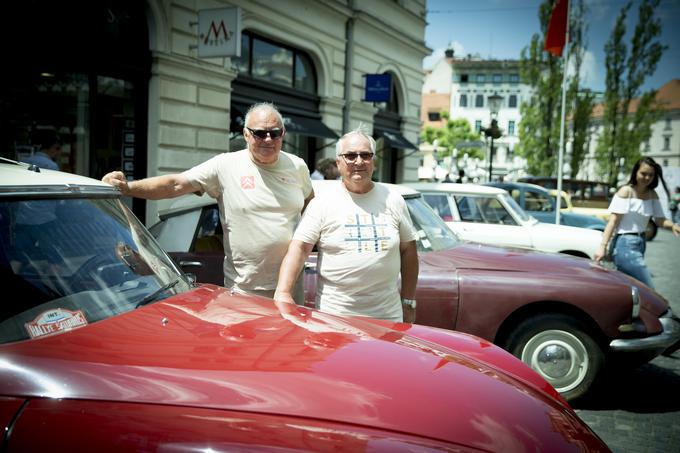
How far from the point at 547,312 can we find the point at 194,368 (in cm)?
370

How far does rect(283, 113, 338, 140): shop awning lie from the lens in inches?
567

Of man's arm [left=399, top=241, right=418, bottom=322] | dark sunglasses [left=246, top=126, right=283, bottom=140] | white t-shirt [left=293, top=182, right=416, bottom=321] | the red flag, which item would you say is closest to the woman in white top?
man's arm [left=399, top=241, right=418, bottom=322]

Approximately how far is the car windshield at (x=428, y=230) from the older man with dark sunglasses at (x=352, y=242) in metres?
1.98

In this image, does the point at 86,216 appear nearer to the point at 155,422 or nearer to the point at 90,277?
the point at 90,277

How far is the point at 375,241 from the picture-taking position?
329 cm

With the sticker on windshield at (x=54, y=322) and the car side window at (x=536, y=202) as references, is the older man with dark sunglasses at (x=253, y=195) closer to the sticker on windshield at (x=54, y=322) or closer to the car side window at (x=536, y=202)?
the sticker on windshield at (x=54, y=322)

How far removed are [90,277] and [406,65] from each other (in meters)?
20.2

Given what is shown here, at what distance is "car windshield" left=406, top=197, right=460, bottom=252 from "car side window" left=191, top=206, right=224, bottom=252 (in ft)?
5.64

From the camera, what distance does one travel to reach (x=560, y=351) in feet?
15.7

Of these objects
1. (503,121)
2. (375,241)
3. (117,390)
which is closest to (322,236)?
(375,241)

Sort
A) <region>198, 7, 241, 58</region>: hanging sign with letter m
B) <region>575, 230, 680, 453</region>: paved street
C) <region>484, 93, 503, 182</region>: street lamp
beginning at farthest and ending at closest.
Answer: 1. <region>484, 93, 503, 182</region>: street lamp
2. <region>198, 7, 241, 58</region>: hanging sign with letter m
3. <region>575, 230, 680, 453</region>: paved street

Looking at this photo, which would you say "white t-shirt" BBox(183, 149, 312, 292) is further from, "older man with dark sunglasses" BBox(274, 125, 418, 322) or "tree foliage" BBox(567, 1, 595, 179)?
"tree foliage" BBox(567, 1, 595, 179)

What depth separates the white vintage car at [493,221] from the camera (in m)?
8.98

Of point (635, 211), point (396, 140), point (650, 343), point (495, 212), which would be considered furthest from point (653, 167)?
point (396, 140)
